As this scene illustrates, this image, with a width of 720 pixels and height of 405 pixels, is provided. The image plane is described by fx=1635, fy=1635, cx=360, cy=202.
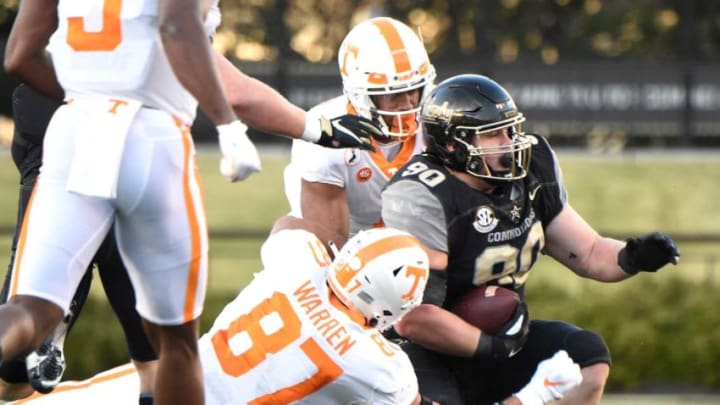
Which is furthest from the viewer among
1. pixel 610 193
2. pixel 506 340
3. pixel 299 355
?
pixel 610 193

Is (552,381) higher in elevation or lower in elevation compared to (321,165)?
lower

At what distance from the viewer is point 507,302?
4.89 metres

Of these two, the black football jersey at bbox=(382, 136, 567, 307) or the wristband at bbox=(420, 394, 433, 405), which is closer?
the wristband at bbox=(420, 394, 433, 405)

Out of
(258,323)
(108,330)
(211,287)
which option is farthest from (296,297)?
(211,287)

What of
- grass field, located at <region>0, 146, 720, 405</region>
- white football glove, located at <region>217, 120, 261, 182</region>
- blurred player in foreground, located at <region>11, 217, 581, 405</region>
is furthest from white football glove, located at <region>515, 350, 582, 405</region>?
grass field, located at <region>0, 146, 720, 405</region>

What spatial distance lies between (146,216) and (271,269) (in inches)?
31.9

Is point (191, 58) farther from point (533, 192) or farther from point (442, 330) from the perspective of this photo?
point (533, 192)

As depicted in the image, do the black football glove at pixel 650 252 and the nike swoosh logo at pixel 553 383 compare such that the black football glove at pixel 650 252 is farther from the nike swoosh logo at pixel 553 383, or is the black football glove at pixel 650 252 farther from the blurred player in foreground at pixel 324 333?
the blurred player in foreground at pixel 324 333

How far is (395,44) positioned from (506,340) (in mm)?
1323

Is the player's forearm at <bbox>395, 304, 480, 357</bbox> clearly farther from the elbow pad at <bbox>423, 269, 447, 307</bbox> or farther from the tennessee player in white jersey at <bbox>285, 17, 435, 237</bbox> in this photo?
the tennessee player in white jersey at <bbox>285, 17, 435, 237</bbox>

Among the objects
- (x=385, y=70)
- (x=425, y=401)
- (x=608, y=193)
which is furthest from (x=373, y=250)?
(x=608, y=193)

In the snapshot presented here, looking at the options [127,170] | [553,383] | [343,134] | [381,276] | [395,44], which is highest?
[127,170]

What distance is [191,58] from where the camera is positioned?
3801 mm

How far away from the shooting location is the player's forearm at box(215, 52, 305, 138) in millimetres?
4363
